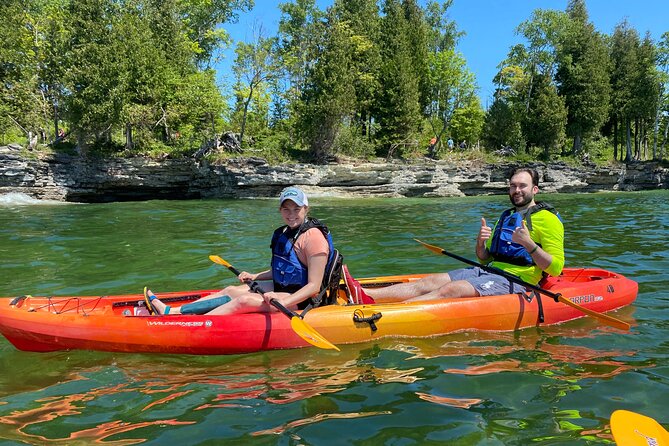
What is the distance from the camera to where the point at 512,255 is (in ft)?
→ 17.7

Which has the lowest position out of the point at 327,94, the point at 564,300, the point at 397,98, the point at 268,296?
the point at 564,300

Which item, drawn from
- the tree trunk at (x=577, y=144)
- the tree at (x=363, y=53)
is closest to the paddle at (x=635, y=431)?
the tree at (x=363, y=53)

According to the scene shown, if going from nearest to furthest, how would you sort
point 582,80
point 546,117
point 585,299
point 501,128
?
point 585,299
point 546,117
point 582,80
point 501,128

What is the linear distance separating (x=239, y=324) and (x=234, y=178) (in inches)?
950

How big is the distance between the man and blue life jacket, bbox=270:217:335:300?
71 cm

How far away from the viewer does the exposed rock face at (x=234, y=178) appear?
954 inches

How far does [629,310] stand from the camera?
5.63 metres

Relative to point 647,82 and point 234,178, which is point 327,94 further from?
point 647,82

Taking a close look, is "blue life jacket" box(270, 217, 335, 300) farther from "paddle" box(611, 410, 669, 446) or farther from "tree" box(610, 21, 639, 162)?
"tree" box(610, 21, 639, 162)

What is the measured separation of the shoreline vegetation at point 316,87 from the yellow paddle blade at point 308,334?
78.3 ft

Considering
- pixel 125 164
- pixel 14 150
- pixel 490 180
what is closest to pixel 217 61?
pixel 125 164

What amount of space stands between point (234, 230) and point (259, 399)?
985 centimetres

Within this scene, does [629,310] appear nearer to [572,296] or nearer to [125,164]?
[572,296]

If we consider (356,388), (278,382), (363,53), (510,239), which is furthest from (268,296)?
(363,53)
